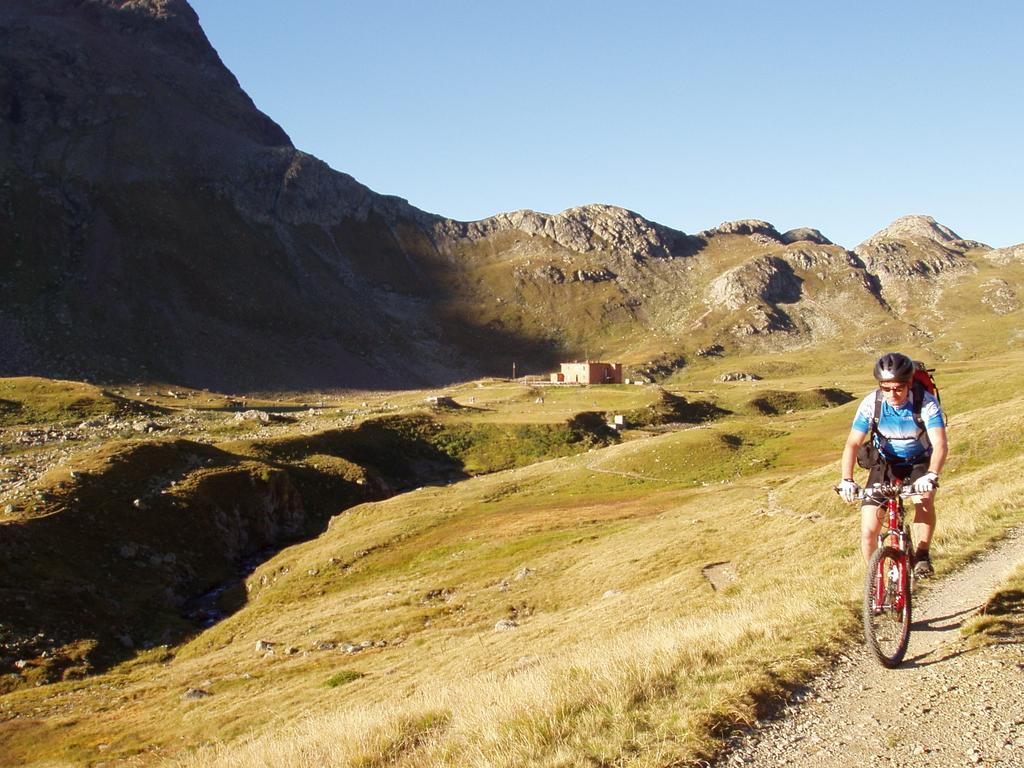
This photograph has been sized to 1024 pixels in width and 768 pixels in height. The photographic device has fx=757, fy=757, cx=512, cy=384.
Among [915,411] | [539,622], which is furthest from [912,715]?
[539,622]

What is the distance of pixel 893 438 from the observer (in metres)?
13.0

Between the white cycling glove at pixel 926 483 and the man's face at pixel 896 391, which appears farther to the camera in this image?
the man's face at pixel 896 391

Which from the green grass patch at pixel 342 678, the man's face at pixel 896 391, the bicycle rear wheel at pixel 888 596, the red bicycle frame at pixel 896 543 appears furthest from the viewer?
the green grass patch at pixel 342 678

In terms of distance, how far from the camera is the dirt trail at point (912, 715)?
30.6ft

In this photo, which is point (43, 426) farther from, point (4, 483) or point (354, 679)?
point (354, 679)

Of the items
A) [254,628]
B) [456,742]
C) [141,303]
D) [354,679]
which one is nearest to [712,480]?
[254,628]

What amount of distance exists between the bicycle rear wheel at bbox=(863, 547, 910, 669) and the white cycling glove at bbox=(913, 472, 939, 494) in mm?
1107

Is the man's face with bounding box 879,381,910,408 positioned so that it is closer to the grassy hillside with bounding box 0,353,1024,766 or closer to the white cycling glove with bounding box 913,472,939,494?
the white cycling glove with bounding box 913,472,939,494

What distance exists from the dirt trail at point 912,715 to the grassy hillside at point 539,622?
0.54 m

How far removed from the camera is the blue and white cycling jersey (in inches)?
500

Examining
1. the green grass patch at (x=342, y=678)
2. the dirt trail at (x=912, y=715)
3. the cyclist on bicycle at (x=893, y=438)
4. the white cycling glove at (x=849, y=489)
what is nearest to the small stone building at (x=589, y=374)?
the green grass patch at (x=342, y=678)

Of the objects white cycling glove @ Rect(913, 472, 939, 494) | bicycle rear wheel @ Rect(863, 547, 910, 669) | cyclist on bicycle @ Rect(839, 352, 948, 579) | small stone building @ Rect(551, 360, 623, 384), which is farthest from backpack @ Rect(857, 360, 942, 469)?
small stone building @ Rect(551, 360, 623, 384)

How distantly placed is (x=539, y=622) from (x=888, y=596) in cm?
2354

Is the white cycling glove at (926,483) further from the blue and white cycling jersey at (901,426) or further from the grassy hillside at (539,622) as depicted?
the grassy hillside at (539,622)
